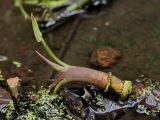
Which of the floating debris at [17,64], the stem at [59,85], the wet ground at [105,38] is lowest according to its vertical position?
the wet ground at [105,38]

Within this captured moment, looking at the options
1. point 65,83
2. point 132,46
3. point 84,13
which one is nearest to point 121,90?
point 65,83

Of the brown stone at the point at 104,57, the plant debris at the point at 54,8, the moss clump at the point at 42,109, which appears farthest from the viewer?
the plant debris at the point at 54,8

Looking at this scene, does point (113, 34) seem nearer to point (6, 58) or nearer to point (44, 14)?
point (44, 14)

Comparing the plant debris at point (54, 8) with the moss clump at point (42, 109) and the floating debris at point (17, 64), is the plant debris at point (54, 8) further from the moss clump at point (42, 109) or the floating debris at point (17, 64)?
the moss clump at point (42, 109)

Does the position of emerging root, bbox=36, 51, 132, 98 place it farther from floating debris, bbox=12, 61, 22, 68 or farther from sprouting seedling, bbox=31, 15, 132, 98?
floating debris, bbox=12, 61, 22, 68

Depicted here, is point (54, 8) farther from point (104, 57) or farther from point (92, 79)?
point (92, 79)

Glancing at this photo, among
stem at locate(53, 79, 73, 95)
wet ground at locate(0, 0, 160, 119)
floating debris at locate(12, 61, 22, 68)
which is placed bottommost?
wet ground at locate(0, 0, 160, 119)

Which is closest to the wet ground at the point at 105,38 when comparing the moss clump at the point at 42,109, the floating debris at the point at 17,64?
the floating debris at the point at 17,64

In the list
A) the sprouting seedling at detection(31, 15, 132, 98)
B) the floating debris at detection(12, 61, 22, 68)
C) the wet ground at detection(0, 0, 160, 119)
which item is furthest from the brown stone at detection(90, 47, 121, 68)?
the floating debris at detection(12, 61, 22, 68)

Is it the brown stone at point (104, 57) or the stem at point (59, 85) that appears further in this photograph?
the brown stone at point (104, 57)
